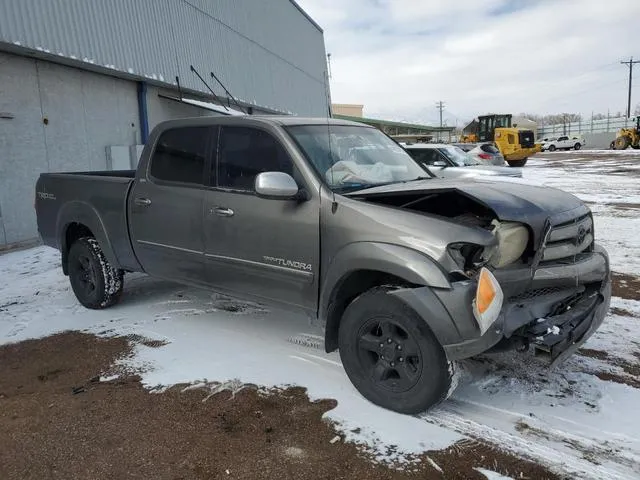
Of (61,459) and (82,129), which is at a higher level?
(82,129)

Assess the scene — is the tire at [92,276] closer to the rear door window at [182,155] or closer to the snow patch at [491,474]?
the rear door window at [182,155]

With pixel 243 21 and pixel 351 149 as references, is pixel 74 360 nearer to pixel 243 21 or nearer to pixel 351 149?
pixel 351 149

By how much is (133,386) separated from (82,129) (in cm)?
901

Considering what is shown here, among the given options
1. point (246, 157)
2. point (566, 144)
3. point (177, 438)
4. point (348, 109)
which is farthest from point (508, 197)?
point (348, 109)

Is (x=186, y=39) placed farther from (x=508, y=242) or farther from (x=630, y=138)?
(x=630, y=138)

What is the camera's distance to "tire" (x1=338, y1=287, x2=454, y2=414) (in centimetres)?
313

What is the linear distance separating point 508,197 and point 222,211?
2179 mm

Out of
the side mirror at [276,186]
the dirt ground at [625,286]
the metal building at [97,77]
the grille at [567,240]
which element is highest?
the metal building at [97,77]

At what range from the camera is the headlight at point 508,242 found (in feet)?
10.3

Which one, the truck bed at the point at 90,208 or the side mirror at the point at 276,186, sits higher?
the side mirror at the point at 276,186

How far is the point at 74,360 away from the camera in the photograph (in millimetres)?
4375

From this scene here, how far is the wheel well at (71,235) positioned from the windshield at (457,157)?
9802mm

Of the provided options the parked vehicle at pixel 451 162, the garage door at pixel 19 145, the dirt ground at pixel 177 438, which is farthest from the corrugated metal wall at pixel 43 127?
the parked vehicle at pixel 451 162

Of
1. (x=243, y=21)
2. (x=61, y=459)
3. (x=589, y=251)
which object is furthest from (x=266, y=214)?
(x=243, y=21)
